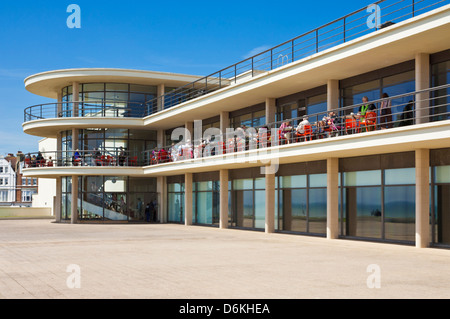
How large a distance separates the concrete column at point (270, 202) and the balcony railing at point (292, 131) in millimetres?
1534

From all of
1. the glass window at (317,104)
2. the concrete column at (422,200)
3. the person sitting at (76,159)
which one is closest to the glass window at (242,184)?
the glass window at (317,104)

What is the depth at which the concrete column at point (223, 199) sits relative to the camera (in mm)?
28594

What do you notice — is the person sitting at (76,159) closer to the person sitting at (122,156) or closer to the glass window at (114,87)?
the person sitting at (122,156)

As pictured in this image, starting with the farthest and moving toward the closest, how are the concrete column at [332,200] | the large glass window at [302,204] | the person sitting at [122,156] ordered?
the person sitting at [122,156]
the large glass window at [302,204]
the concrete column at [332,200]

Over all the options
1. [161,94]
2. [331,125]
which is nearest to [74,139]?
[161,94]

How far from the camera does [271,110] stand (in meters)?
25.4

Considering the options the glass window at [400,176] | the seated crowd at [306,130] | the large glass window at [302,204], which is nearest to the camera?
the seated crowd at [306,130]

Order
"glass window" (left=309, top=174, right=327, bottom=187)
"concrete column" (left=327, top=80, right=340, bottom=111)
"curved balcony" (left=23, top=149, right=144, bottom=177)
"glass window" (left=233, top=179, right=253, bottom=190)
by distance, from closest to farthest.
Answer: "concrete column" (left=327, top=80, right=340, bottom=111) < "glass window" (left=309, top=174, right=327, bottom=187) < "glass window" (left=233, top=179, right=253, bottom=190) < "curved balcony" (left=23, top=149, right=144, bottom=177)

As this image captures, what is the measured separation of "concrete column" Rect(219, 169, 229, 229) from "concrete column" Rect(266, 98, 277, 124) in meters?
4.60

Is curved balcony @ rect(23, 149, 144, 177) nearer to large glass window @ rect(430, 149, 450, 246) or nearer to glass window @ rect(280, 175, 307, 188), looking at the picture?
glass window @ rect(280, 175, 307, 188)

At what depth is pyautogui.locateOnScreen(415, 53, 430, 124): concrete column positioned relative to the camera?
17.3 meters

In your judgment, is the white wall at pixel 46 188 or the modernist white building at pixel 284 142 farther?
the white wall at pixel 46 188

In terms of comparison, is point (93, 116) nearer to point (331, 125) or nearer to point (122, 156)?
point (122, 156)

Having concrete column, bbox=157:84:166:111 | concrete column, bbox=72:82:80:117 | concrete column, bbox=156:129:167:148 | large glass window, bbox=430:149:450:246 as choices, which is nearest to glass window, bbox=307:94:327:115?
large glass window, bbox=430:149:450:246
